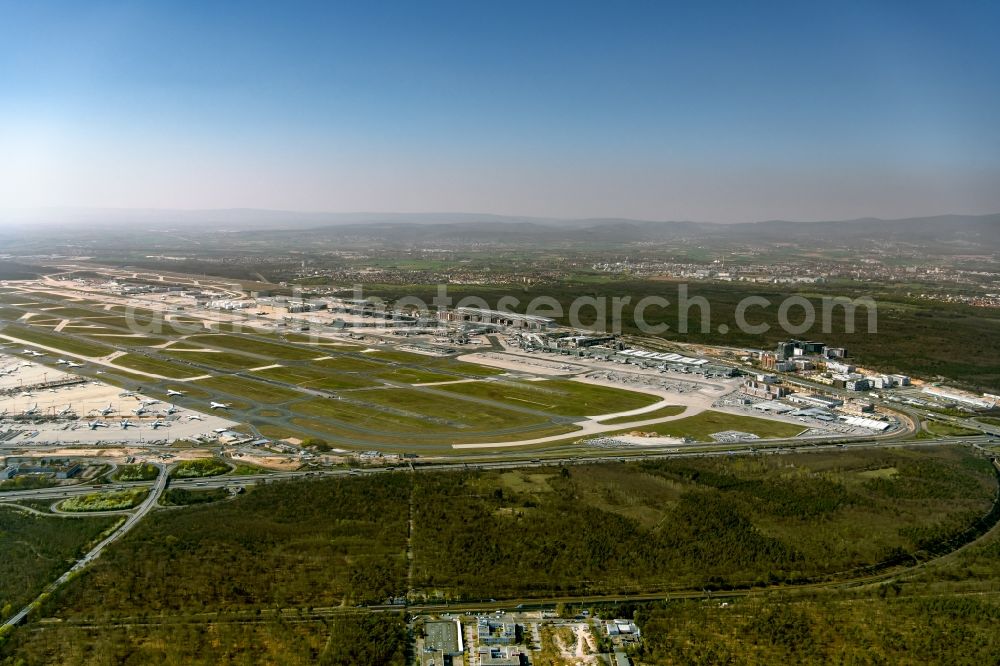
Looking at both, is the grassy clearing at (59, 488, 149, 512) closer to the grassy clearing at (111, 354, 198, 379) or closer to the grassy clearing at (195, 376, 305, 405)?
the grassy clearing at (195, 376, 305, 405)

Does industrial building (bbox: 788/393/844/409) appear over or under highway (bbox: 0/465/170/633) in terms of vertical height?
over

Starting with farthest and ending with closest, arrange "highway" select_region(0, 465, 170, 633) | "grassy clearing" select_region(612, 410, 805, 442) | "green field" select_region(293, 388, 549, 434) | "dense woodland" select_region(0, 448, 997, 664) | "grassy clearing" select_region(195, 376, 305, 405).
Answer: "grassy clearing" select_region(195, 376, 305, 405) < "green field" select_region(293, 388, 549, 434) < "grassy clearing" select_region(612, 410, 805, 442) < "highway" select_region(0, 465, 170, 633) < "dense woodland" select_region(0, 448, 997, 664)

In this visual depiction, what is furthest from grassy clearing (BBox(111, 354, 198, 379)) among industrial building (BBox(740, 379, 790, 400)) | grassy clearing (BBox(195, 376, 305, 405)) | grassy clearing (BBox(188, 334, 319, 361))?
industrial building (BBox(740, 379, 790, 400))

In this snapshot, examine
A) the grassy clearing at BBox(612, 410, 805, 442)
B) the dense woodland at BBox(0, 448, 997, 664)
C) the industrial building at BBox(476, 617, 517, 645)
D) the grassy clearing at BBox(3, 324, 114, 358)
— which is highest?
the grassy clearing at BBox(3, 324, 114, 358)

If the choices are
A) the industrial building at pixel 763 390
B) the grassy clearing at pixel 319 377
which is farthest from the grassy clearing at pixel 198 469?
the industrial building at pixel 763 390

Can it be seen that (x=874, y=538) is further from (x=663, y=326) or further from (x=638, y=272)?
(x=638, y=272)

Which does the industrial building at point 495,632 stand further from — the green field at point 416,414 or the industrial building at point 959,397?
the industrial building at point 959,397

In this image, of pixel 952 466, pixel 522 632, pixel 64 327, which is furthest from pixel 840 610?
pixel 64 327

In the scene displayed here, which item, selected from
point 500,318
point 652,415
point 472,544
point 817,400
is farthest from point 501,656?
point 500,318
